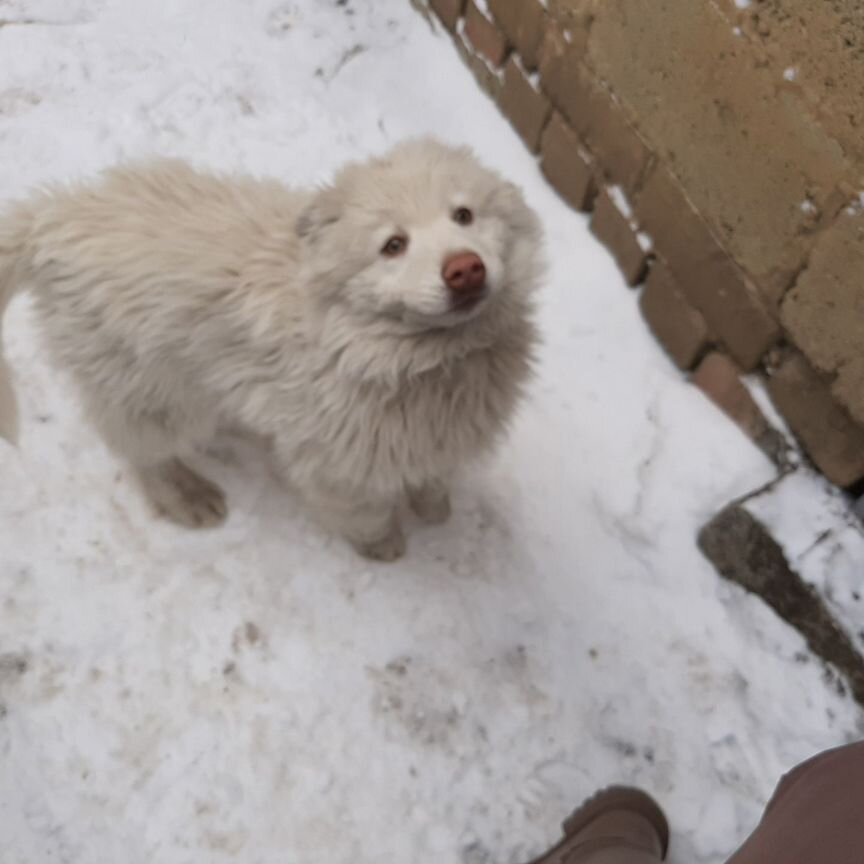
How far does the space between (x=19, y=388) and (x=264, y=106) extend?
1.38m

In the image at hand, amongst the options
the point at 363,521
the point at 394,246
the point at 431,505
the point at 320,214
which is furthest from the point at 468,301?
the point at 431,505

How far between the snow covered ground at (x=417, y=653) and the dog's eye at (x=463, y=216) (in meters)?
0.86

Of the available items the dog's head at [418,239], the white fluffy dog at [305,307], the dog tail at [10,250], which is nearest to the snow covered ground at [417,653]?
the white fluffy dog at [305,307]

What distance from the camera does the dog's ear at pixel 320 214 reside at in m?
1.44

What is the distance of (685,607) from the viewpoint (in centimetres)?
199

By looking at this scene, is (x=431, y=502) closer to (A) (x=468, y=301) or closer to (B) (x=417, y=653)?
(B) (x=417, y=653)

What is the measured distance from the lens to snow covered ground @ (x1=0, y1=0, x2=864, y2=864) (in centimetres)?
173

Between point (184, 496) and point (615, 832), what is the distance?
1.30m

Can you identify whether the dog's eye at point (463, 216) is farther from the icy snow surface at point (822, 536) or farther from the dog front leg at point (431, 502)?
the icy snow surface at point (822, 536)

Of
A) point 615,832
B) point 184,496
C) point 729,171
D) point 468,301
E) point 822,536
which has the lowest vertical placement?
point 615,832

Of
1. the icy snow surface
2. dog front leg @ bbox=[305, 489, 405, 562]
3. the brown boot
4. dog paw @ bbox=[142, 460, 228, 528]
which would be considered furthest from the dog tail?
the icy snow surface

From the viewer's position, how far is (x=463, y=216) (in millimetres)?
1430

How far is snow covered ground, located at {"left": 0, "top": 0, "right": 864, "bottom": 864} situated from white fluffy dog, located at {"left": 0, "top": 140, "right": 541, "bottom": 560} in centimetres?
35

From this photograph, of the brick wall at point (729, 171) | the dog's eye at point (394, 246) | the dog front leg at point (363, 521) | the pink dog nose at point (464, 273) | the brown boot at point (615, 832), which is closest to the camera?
the pink dog nose at point (464, 273)
